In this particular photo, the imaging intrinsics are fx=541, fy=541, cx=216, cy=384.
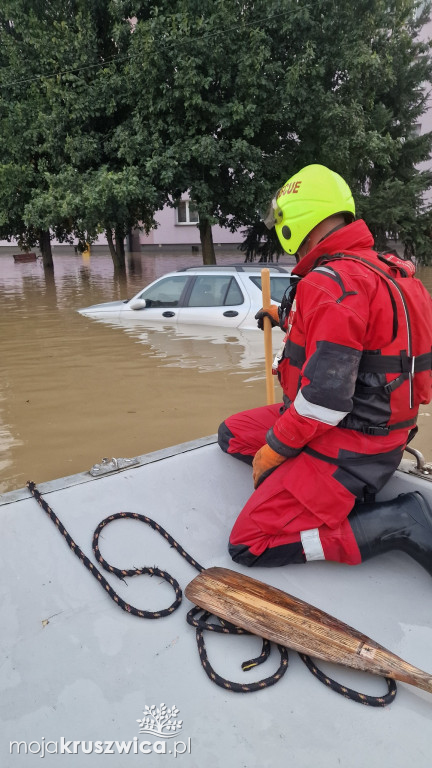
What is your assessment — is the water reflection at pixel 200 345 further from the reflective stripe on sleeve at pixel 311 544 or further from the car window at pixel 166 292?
the reflective stripe on sleeve at pixel 311 544

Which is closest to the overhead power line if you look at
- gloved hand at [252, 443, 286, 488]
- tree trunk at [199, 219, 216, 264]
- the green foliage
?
the green foliage

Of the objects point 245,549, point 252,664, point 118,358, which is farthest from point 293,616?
point 118,358

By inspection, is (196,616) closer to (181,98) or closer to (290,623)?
(290,623)

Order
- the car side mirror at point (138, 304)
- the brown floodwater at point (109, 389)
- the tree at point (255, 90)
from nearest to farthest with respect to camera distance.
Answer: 1. the brown floodwater at point (109, 389)
2. the car side mirror at point (138, 304)
3. the tree at point (255, 90)

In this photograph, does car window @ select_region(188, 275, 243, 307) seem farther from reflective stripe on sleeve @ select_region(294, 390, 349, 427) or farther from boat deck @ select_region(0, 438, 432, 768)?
reflective stripe on sleeve @ select_region(294, 390, 349, 427)

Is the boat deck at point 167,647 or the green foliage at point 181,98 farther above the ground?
the green foliage at point 181,98

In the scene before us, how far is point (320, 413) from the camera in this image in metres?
2.21

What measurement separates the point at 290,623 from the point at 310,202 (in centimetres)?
176

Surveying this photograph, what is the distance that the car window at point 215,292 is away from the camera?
26.9 feet

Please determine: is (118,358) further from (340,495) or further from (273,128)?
(273,128)

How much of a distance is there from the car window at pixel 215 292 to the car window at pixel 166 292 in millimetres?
239

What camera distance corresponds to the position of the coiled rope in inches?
75.3

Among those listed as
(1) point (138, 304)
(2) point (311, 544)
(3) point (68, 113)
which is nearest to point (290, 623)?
(2) point (311, 544)

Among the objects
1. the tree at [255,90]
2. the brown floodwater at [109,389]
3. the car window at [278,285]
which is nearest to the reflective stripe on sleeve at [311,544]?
the brown floodwater at [109,389]
